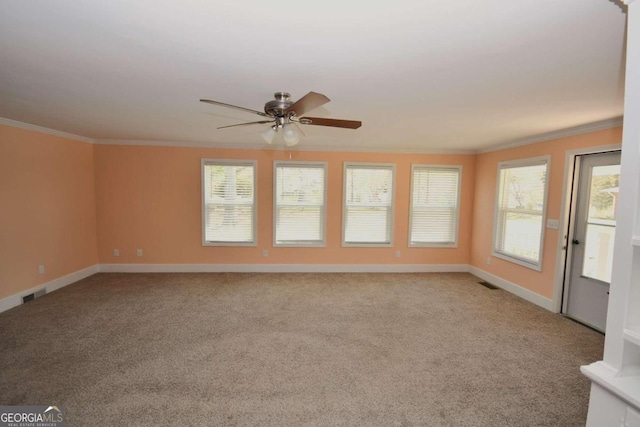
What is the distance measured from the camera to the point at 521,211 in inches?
176

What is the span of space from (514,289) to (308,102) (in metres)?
4.55

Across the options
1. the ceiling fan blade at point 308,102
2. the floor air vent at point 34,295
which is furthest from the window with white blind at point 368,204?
the floor air vent at point 34,295

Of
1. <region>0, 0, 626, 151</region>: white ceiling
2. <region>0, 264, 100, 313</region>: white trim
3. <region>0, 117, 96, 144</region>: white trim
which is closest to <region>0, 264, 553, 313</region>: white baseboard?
<region>0, 264, 100, 313</region>: white trim

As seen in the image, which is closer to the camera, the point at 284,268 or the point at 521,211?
the point at 521,211

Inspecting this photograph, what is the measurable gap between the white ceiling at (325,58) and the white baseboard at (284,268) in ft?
9.47

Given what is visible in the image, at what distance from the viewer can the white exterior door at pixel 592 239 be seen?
332cm

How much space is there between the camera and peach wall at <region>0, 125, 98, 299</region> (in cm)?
362

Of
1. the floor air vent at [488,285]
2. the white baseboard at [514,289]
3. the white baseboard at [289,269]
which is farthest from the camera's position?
the white baseboard at [289,269]

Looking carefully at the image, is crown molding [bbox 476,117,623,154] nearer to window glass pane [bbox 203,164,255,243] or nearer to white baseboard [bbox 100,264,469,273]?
white baseboard [bbox 100,264,469,273]

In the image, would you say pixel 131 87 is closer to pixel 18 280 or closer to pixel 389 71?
pixel 389 71

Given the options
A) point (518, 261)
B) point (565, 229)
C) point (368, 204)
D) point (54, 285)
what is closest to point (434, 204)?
point (368, 204)

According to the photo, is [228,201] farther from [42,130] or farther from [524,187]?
[524,187]

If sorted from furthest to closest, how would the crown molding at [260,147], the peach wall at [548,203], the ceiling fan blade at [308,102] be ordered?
the crown molding at [260,147] < the peach wall at [548,203] < the ceiling fan blade at [308,102]

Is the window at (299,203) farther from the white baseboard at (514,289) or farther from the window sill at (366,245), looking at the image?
the white baseboard at (514,289)
